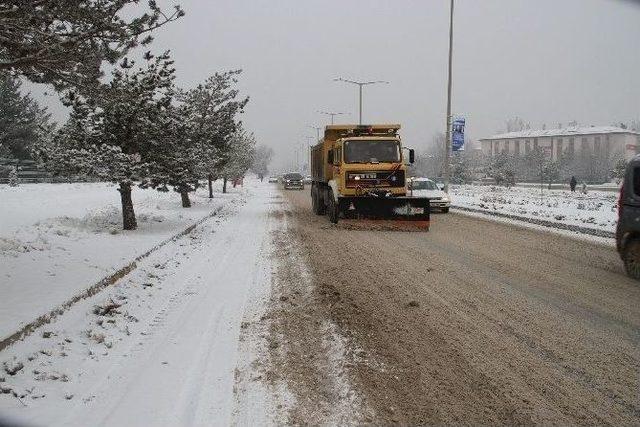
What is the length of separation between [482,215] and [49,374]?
20.2m

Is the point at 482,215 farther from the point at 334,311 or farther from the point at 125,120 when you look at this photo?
the point at 334,311

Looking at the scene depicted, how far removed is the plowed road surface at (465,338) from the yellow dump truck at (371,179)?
4856 mm

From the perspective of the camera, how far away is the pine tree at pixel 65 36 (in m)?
5.89

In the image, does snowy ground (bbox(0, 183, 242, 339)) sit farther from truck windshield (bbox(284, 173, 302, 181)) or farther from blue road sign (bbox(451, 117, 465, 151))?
truck windshield (bbox(284, 173, 302, 181))

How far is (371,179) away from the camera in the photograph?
16.3 metres

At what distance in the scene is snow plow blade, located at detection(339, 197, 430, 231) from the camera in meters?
15.5

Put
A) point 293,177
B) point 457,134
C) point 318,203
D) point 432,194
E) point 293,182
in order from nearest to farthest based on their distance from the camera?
point 318,203 < point 432,194 < point 457,134 < point 293,182 < point 293,177

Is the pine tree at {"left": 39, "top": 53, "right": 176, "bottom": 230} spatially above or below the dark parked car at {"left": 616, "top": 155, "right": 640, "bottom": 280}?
above

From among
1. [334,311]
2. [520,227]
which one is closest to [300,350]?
[334,311]

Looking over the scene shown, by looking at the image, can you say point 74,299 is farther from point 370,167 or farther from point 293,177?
point 293,177

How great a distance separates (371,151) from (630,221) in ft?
28.9

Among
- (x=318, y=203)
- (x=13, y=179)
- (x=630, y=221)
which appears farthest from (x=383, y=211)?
(x=13, y=179)

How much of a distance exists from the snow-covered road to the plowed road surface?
2.06ft

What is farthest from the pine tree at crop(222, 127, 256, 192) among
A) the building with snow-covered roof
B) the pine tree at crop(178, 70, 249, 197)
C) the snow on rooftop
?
the snow on rooftop
